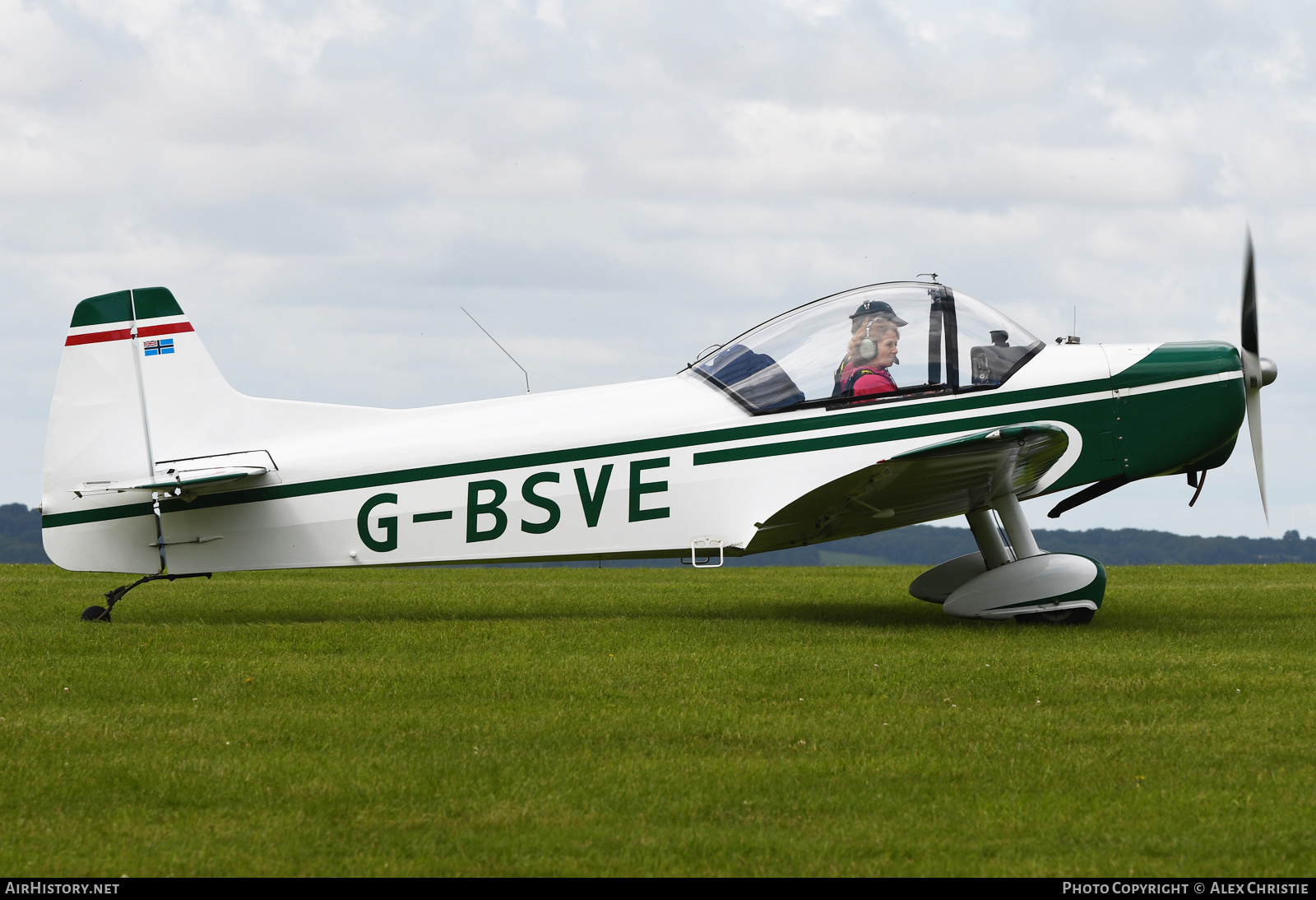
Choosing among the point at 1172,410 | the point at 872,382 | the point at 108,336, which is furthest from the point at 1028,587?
the point at 108,336

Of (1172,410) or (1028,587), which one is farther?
→ (1172,410)

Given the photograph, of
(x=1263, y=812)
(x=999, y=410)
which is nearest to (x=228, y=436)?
(x=999, y=410)

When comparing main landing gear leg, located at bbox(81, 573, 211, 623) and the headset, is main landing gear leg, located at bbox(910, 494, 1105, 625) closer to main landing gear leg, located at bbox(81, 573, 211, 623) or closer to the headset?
the headset

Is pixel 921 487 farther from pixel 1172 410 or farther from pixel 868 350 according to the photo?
pixel 1172 410

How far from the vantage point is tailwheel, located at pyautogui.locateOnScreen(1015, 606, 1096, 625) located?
29.8 feet

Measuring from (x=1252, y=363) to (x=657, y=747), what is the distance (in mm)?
6774

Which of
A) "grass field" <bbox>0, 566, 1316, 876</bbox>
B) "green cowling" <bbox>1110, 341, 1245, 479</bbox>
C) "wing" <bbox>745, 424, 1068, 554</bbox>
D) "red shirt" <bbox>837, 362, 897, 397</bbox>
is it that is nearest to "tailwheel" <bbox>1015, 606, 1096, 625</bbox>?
"grass field" <bbox>0, 566, 1316, 876</bbox>

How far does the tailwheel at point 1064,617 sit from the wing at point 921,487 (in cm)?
101

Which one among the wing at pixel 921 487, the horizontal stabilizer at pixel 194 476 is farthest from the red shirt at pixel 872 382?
the horizontal stabilizer at pixel 194 476

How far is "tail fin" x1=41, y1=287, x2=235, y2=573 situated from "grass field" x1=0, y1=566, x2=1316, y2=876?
647 millimetres

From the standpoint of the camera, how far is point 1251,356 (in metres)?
9.55

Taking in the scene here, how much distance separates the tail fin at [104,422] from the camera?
9.33m

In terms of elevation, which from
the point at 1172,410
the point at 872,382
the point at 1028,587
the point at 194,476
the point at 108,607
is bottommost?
the point at 1028,587

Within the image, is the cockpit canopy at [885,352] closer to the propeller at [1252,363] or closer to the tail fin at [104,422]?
the propeller at [1252,363]
